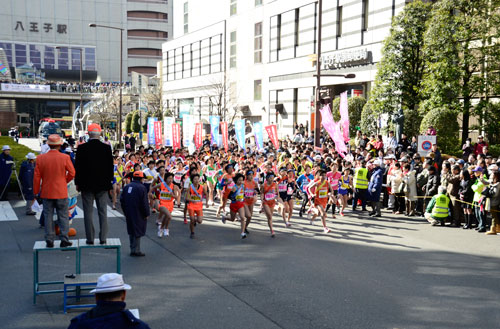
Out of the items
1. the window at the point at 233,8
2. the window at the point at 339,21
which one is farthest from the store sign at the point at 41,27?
the window at the point at 339,21

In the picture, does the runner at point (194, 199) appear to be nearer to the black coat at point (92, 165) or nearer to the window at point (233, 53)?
the black coat at point (92, 165)

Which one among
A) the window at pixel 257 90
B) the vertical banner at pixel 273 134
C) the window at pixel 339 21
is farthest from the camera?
the window at pixel 257 90

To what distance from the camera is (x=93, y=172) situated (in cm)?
803

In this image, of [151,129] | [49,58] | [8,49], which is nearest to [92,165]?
[151,129]

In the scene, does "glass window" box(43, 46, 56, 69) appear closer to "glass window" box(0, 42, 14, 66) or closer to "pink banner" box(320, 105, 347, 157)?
"glass window" box(0, 42, 14, 66)

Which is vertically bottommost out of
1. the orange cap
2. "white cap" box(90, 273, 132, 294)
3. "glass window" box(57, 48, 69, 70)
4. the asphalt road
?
the asphalt road

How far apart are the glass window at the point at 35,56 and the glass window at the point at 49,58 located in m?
0.74

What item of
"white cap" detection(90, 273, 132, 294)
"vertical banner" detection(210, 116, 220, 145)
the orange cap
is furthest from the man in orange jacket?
"vertical banner" detection(210, 116, 220, 145)

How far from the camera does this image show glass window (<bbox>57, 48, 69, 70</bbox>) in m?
80.9

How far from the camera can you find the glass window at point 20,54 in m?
78.3

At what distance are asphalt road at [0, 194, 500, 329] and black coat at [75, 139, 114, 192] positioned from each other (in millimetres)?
1681

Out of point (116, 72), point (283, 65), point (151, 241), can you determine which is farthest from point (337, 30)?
point (116, 72)

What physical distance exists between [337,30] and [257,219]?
73.1 feet

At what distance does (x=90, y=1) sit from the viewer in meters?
83.9
